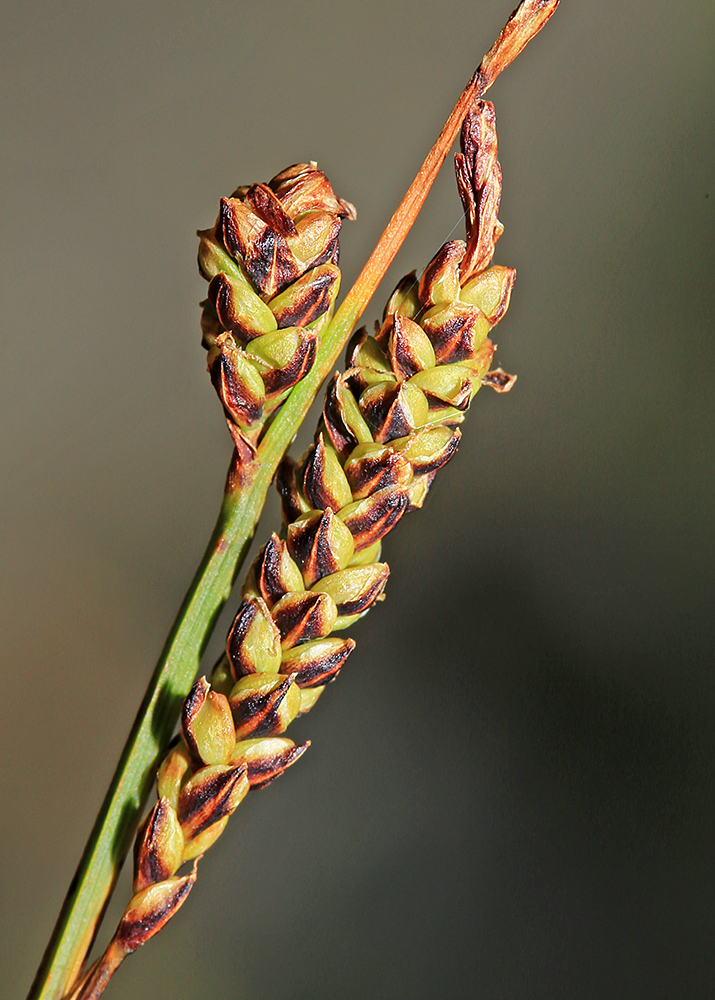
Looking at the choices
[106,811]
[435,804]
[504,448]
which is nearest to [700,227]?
[504,448]

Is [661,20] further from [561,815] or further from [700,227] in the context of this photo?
[561,815]

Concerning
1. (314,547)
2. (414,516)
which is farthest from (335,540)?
(414,516)

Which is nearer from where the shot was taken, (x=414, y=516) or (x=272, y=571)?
(x=272, y=571)

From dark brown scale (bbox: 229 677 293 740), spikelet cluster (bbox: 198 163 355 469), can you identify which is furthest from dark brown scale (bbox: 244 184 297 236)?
dark brown scale (bbox: 229 677 293 740)

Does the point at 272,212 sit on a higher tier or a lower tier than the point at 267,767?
higher

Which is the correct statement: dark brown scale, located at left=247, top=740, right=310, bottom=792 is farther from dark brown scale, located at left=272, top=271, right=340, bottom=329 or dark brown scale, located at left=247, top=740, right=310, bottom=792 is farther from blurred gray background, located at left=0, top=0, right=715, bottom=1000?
blurred gray background, located at left=0, top=0, right=715, bottom=1000

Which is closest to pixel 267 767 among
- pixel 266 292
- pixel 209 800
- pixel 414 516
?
pixel 209 800

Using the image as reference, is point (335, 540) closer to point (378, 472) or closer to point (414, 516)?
point (378, 472)
